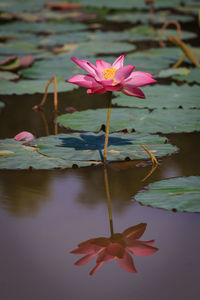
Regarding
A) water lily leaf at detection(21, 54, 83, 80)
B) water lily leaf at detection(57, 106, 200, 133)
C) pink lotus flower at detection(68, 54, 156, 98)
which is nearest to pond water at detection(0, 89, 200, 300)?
water lily leaf at detection(57, 106, 200, 133)

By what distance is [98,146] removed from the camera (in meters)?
2.14

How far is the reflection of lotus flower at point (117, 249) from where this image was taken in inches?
51.4

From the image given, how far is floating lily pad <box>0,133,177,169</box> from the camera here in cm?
197

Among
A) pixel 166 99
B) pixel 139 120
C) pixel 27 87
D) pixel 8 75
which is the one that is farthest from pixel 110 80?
pixel 8 75

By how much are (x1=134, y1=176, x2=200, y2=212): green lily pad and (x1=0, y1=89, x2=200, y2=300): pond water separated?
0.03 meters

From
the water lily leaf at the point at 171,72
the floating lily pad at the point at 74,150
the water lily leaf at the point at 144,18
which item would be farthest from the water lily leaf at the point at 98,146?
the water lily leaf at the point at 144,18

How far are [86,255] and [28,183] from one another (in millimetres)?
590

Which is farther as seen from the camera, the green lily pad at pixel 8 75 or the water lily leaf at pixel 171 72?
the green lily pad at pixel 8 75

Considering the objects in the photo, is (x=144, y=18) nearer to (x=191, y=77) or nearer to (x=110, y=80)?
(x=191, y=77)

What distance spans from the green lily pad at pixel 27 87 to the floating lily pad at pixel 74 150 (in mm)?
1086

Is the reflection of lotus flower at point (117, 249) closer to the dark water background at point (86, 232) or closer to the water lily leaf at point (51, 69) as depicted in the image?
the dark water background at point (86, 232)

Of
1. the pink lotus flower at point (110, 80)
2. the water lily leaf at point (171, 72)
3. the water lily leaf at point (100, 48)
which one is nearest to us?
the pink lotus flower at point (110, 80)

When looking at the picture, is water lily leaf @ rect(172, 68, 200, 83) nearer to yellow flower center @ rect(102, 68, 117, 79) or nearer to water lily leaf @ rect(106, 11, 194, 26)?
yellow flower center @ rect(102, 68, 117, 79)

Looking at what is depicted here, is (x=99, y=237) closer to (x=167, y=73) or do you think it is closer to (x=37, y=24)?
(x=167, y=73)
